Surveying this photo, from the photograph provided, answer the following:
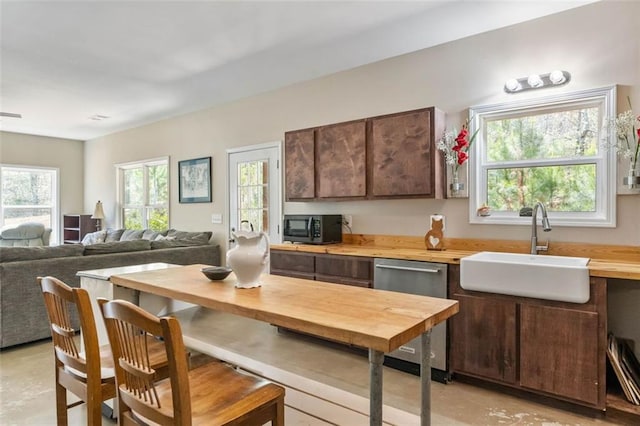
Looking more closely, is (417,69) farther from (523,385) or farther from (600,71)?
(523,385)

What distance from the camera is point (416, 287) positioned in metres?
2.83

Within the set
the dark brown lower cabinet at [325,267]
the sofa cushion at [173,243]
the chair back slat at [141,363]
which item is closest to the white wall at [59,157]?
the sofa cushion at [173,243]

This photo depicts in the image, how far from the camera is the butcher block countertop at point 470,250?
226 centimetres

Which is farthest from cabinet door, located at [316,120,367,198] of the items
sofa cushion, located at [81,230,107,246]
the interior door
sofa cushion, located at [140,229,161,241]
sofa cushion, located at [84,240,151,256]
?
sofa cushion, located at [81,230,107,246]

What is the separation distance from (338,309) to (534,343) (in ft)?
5.36

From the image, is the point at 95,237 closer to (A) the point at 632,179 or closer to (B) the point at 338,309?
(B) the point at 338,309

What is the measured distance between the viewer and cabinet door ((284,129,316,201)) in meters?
3.89

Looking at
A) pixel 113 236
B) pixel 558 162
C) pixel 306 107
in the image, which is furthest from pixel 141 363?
pixel 113 236

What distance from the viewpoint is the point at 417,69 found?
3.49 m

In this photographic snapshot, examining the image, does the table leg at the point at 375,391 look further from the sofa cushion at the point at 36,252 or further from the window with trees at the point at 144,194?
the window with trees at the point at 144,194

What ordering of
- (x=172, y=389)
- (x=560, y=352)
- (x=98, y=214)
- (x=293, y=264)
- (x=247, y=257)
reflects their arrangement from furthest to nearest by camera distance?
(x=98, y=214) < (x=293, y=264) < (x=560, y=352) < (x=247, y=257) < (x=172, y=389)

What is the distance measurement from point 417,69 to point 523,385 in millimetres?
2671

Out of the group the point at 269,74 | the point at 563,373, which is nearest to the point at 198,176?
the point at 269,74

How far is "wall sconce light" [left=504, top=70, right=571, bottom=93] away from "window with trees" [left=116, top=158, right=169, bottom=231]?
507cm
